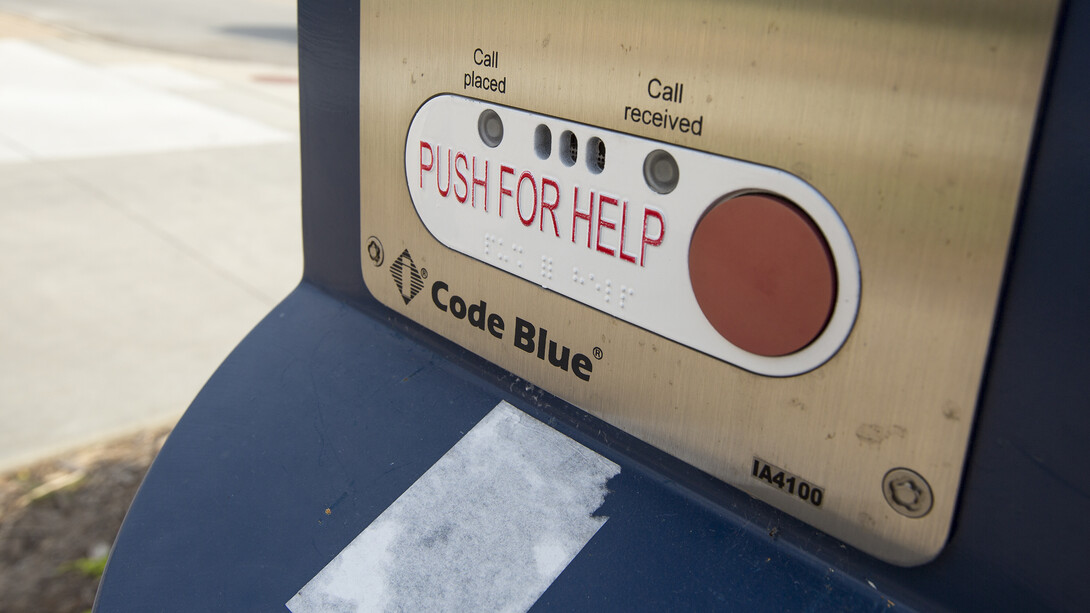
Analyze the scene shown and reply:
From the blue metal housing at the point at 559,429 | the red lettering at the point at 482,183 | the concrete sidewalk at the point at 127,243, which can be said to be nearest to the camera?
the blue metal housing at the point at 559,429

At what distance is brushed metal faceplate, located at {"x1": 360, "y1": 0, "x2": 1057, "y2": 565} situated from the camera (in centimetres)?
56

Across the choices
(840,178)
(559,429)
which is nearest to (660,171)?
(840,178)

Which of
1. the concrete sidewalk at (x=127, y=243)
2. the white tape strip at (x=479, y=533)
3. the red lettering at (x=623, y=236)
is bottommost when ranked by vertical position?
the concrete sidewalk at (x=127, y=243)

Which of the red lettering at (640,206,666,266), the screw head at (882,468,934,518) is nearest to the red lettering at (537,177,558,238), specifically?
the red lettering at (640,206,666,266)

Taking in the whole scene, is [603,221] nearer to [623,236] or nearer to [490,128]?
A: [623,236]

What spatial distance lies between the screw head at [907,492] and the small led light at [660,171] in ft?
0.89

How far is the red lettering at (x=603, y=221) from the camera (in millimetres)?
792

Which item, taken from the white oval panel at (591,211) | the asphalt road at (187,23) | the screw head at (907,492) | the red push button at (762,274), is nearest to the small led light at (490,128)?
the white oval panel at (591,211)

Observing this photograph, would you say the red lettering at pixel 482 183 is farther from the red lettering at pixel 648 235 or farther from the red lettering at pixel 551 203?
the red lettering at pixel 648 235

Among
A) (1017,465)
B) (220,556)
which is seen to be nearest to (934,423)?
(1017,465)

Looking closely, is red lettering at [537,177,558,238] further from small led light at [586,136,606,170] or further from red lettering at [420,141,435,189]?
red lettering at [420,141,435,189]

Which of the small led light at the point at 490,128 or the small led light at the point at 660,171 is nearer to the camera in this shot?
the small led light at the point at 660,171

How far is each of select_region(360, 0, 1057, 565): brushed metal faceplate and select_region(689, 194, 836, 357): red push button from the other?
0.03 metres

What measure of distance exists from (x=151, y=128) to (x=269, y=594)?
646 cm
